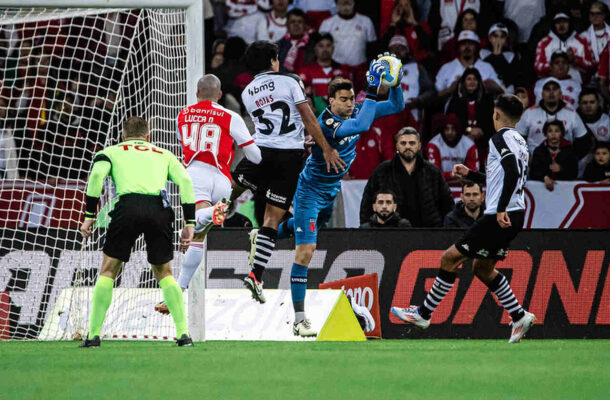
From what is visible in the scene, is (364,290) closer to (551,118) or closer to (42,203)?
(42,203)

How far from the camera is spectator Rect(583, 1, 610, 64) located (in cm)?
1538

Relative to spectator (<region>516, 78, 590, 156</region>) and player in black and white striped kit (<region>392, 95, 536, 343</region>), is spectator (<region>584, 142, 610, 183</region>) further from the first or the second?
player in black and white striped kit (<region>392, 95, 536, 343</region>)

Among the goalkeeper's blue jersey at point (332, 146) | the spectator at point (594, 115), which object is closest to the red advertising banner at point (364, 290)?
the goalkeeper's blue jersey at point (332, 146)

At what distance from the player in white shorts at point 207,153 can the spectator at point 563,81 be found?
7.06 m

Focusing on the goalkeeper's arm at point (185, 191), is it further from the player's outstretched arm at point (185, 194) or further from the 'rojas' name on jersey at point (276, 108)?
the 'rojas' name on jersey at point (276, 108)

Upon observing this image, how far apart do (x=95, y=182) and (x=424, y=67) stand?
828 centimetres

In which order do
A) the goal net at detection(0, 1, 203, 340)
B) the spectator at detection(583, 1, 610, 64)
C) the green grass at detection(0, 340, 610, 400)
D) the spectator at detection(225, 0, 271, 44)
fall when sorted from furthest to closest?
the spectator at detection(225, 0, 271, 44), the spectator at detection(583, 1, 610, 64), the goal net at detection(0, 1, 203, 340), the green grass at detection(0, 340, 610, 400)

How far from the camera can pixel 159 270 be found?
825 cm

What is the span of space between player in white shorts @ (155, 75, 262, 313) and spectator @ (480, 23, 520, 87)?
22.7 feet

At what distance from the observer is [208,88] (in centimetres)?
927

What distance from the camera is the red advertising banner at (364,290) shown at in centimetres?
1107

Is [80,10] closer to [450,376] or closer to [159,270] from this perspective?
[159,270]

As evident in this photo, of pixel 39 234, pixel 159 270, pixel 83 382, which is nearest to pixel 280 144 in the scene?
pixel 159 270

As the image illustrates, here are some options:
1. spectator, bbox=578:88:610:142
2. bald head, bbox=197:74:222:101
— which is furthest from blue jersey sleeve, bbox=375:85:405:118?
spectator, bbox=578:88:610:142
